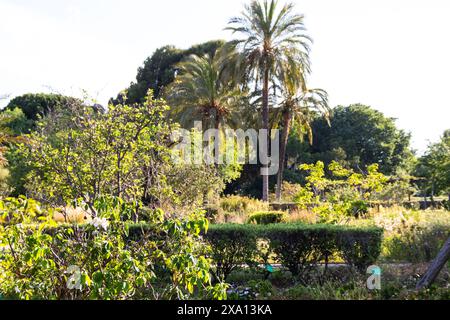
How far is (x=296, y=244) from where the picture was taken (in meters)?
7.86

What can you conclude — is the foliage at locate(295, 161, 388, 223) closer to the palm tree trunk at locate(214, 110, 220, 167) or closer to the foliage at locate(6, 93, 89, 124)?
the palm tree trunk at locate(214, 110, 220, 167)

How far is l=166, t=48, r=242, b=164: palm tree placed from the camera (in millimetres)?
→ 24297

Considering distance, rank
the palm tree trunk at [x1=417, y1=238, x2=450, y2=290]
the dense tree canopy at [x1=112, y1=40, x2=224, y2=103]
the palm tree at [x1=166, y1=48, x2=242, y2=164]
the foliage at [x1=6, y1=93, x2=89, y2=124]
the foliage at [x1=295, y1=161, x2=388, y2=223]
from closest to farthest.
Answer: the palm tree trunk at [x1=417, y1=238, x2=450, y2=290], the foliage at [x1=295, y1=161, x2=388, y2=223], the palm tree at [x1=166, y1=48, x2=242, y2=164], the dense tree canopy at [x1=112, y1=40, x2=224, y2=103], the foliage at [x1=6, y1=93, x2=89, y2=124]

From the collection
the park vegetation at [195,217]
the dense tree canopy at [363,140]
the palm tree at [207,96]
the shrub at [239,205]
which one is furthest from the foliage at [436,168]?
the dense tree canopy at [363,140]

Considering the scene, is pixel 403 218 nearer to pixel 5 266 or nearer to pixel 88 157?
pixel 88 157

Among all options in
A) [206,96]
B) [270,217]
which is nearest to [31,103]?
[206,96]

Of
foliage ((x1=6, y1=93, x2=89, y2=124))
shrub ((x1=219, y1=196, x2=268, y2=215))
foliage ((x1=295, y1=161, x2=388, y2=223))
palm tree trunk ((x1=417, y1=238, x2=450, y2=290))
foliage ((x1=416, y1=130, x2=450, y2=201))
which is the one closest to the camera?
palm tree trunk ((x1=417, y1=238, x2=450, y2=290))

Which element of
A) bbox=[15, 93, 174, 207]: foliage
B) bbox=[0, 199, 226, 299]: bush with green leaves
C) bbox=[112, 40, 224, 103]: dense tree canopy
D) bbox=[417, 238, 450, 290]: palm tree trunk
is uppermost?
bbox=[112, 40, 224, 103]: dense tree canopy

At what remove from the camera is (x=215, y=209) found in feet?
56.1

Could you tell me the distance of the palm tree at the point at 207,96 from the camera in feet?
79.7

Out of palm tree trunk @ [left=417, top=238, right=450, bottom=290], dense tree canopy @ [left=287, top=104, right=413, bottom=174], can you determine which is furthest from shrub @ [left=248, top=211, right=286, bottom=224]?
dense tree canopy @ [left=287, top=104, right=413, bottom=174]

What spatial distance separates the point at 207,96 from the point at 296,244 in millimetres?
17401
